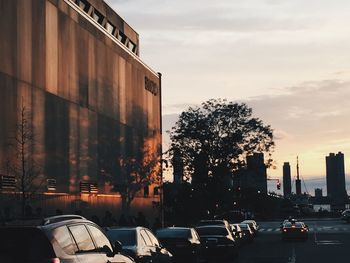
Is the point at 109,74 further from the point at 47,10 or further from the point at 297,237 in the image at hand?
the point at 297,237

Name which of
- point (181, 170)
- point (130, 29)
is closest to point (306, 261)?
point (130, 29)

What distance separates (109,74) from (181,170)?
28549 millimetres

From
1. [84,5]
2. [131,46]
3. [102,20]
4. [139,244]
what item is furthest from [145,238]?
[131,46]

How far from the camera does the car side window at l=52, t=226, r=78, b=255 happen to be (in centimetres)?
948

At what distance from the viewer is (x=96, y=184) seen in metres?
43.4

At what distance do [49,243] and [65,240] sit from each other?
0.55 metres

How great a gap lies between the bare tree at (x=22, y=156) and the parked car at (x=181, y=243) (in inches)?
358

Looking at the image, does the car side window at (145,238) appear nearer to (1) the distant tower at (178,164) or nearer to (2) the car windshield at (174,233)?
(2) the car windshield at (174,233)

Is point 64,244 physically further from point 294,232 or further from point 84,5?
point 294,232

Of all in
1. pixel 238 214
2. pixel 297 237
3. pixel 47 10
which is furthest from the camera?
pixel 238 214

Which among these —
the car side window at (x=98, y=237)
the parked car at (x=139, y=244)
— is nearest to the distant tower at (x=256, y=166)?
the parked car at (x=139, y=244)

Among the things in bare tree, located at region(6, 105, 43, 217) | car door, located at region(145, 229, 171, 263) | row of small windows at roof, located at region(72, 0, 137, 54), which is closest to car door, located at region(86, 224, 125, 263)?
car door, located at region(145, 229, 171, 263)

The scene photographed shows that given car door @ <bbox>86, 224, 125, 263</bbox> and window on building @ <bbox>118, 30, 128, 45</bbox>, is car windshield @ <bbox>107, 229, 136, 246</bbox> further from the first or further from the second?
window on building @ <bbox>118, 30, 128, 45</bbox>

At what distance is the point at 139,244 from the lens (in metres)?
15.9
